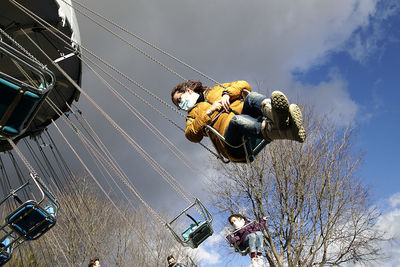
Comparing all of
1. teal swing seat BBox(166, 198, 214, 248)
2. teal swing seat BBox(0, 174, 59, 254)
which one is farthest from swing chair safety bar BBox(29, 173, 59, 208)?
teal swing seat BBox(166, 198, 214, 248)

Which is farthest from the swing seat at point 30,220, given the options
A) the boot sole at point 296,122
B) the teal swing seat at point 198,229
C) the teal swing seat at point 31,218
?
the boot sole at point 296,122

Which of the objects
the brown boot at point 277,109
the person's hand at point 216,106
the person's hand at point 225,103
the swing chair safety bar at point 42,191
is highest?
the brown boot at point 277,109

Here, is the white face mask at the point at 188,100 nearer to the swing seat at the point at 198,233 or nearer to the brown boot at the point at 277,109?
the brown boot at the point at 277,109

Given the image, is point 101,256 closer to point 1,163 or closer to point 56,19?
point 1,163

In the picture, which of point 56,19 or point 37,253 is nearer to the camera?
point 56,19

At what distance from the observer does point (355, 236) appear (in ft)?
35.8

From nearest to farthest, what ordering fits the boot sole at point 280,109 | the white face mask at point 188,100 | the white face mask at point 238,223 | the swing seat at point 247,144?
the boot sole at point 280,109 → the swing seat at point 247,144 → the white face mask at point 188,100 → the white face mask at point 238,223

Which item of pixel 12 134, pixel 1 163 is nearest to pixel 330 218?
pixel 1 163

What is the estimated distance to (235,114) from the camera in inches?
154

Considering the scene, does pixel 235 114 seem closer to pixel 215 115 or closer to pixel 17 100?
pixel 215 115

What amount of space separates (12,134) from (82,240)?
14760mm

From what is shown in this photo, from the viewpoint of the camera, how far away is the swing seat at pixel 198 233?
5.82 m

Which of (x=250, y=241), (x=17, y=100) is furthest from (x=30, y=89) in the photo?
(x=250, y=241)

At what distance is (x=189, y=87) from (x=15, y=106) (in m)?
2.05
